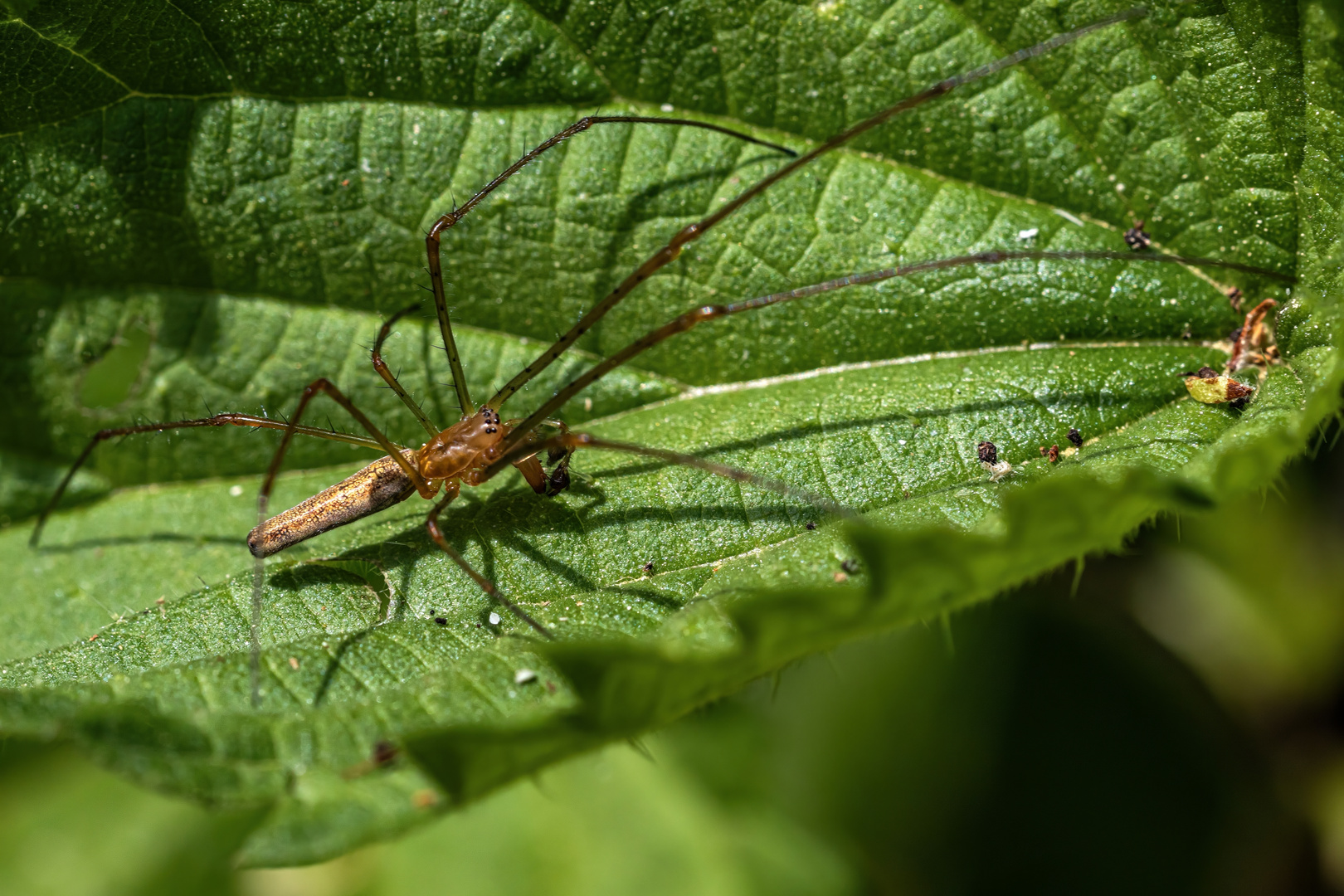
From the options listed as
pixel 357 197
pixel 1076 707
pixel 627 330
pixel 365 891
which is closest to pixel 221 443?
pixel 357 197

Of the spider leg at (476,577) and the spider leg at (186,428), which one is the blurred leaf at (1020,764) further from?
the spider leg at (186,428)

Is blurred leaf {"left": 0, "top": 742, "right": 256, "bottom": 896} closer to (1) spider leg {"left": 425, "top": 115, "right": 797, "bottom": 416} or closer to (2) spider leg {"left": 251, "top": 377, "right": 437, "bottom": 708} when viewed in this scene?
(2) spider leg {"left": 251, "top": 377, "right": 437, "bottom": 708}

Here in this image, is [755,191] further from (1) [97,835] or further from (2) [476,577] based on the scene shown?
(1) [97,835]

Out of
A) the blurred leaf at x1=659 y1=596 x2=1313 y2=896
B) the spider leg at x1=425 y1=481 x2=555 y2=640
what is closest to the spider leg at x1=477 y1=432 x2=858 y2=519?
the spider leg at x1=425 y1=481 x2=555 y2=640

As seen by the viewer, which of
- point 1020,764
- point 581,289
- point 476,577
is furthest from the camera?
point 1020,764

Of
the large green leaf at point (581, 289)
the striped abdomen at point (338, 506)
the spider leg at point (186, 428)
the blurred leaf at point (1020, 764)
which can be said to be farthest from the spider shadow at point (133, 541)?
the blurred leaf at point (1020, 764)

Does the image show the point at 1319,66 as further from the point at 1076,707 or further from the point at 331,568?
the point at 331,568

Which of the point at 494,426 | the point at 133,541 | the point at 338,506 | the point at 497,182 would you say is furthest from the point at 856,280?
the point at 133,541
